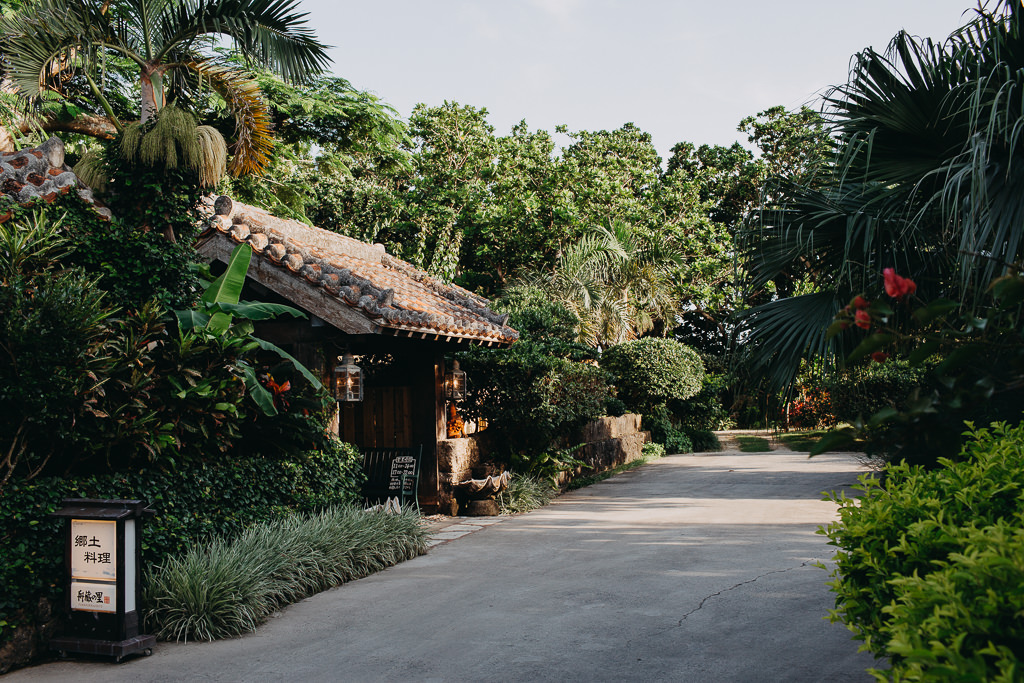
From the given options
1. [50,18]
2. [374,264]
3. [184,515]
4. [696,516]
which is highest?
[50,18]

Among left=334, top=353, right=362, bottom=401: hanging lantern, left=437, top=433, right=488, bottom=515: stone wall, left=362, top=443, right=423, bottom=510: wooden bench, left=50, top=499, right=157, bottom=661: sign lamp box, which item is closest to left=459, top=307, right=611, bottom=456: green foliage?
left=437, top=433, right=488, bottom=515: stone wall

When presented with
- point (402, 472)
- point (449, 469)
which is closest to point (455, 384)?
point (449, 469)

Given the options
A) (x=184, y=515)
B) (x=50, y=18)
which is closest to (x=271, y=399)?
(x=184, y=515)

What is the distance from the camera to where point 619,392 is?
72.8 feet

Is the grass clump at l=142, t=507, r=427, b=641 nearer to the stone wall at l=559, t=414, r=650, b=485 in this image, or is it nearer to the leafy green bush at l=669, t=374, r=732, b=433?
the stone wall at l=559, t=414, r=650, b=485

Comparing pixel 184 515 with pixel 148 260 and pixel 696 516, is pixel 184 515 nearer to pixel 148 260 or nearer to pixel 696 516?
pixel 148 260

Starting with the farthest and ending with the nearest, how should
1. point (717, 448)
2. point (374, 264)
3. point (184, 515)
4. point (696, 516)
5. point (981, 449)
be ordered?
point (717, 448), point (374, 264), point (696, 516), point (184, 515), point (981, 449)

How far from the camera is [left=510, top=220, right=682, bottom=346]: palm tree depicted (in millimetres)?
20094

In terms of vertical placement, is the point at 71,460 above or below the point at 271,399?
below

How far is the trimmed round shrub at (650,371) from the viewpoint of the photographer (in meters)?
21.4

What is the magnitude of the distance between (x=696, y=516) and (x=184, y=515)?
7176mm

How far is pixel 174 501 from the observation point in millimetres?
6598

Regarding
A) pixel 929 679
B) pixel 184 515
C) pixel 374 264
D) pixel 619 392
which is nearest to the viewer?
pixel 929 679

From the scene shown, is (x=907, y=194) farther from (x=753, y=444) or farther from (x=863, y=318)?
(x=753, y=444)
